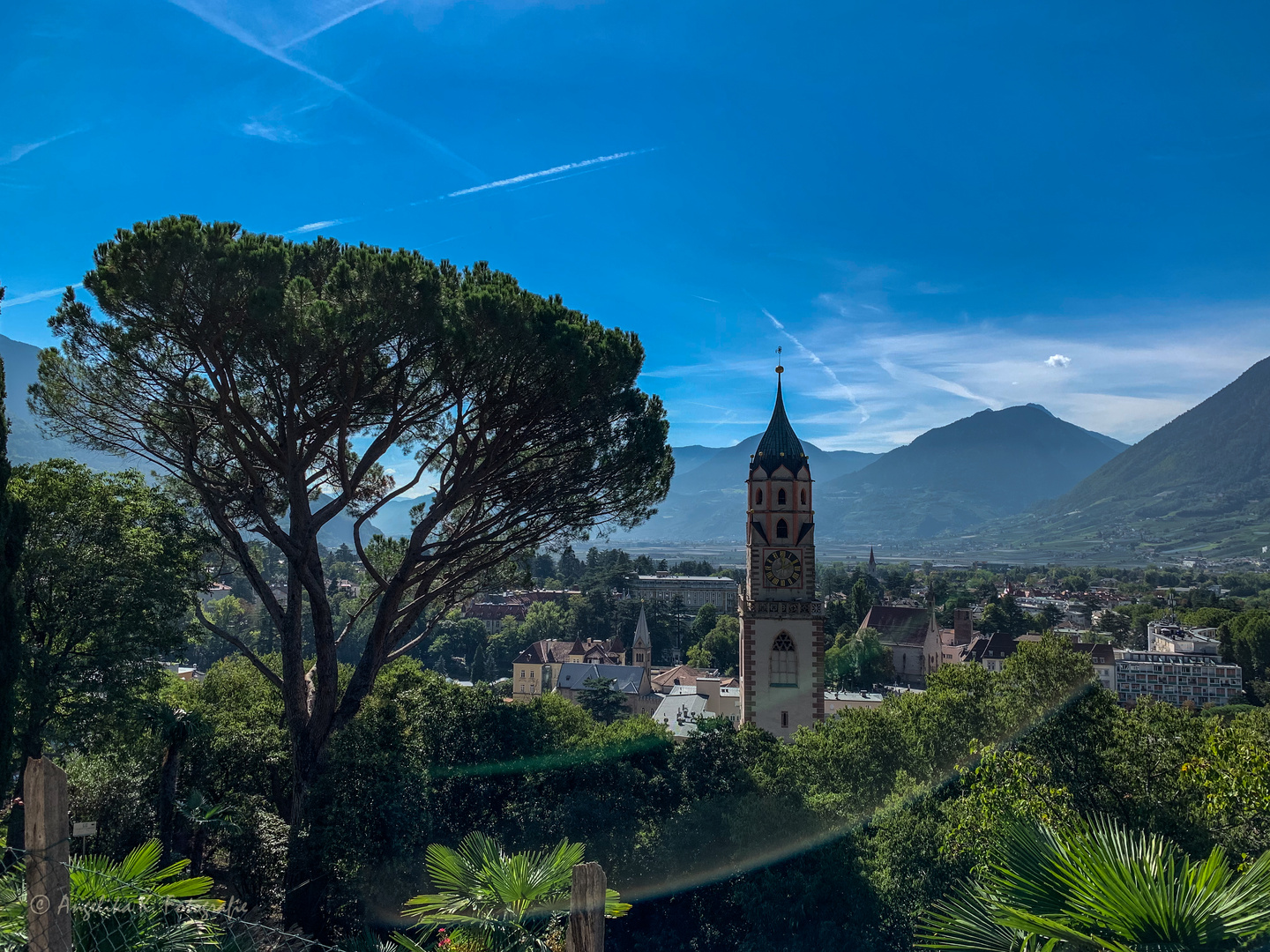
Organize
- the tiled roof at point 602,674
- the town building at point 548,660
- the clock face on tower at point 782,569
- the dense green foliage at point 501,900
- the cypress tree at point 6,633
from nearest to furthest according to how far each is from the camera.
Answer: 1. the dense green foliage at point 501,900
2. the cypress tree at point 6,633
3. the clock face on tower at point 782,569
4. the tiled roof at point 602,674
5. the town building at point 548,660

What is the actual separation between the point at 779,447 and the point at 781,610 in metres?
4.91

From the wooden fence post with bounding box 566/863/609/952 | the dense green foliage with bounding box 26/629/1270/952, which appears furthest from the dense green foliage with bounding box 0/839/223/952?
the dense green foliage with bounding box 26/629/1270/952

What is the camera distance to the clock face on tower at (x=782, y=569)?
21734 mm

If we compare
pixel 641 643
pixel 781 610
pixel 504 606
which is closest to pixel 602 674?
pixel 641 643

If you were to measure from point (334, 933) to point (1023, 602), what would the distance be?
409 feet

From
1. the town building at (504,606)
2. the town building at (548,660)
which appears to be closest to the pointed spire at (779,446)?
the town building at (548,660)

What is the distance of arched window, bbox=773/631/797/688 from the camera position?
21.4m

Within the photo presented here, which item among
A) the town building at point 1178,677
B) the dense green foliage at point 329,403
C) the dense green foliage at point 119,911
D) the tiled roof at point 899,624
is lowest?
the town building at point 1178,677

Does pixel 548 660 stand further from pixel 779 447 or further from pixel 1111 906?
pixel 1111 906

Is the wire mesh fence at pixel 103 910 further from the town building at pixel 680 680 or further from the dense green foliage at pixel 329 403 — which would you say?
the town building at pixel 680 680

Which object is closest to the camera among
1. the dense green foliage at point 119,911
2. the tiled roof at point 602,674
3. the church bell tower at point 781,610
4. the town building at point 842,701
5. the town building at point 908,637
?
the dense green foliage at point 119,911

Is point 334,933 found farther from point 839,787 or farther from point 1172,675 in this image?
point 1172,675

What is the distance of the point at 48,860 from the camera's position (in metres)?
3.33

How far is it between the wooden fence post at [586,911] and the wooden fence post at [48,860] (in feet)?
7.32
